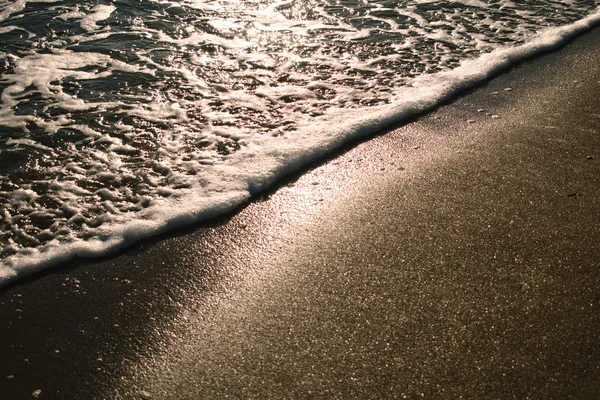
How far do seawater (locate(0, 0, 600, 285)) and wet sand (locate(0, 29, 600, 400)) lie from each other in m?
0.26

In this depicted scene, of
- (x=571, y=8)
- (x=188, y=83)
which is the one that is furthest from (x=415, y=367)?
(x=571, y=8)

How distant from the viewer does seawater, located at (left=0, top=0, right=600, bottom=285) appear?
9.90ft

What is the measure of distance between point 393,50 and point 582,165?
228 centimetres

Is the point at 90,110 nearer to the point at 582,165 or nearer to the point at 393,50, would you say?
the point at 393,50

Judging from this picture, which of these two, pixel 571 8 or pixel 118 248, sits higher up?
pixel 571 8

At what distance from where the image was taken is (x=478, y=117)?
3771 millimetres

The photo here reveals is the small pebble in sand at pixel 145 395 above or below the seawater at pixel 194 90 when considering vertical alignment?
below

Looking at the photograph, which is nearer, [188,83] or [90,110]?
[90,110]

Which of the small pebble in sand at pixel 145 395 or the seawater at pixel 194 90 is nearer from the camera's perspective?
the small pebble in sand at pixel 145 395

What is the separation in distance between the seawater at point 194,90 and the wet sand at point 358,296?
0.26 meters

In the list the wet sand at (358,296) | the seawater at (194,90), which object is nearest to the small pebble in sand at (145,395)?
the wet sand at (358,296)

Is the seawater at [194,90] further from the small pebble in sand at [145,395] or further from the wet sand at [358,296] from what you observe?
the small pebble in sand at [145,395]

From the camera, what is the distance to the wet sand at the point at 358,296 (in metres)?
2.00

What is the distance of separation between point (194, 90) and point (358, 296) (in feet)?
8.41
